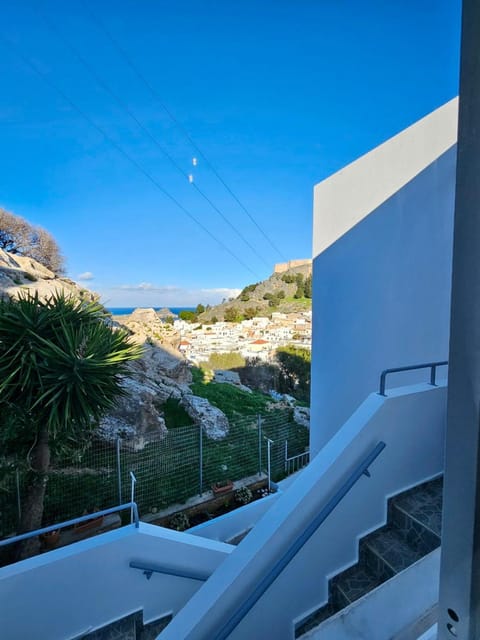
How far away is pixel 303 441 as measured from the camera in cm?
812

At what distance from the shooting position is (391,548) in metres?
2.33

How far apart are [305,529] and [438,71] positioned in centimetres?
585

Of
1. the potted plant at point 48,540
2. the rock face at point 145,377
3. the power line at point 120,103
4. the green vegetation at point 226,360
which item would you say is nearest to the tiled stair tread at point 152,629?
the potted plant at point 48,540

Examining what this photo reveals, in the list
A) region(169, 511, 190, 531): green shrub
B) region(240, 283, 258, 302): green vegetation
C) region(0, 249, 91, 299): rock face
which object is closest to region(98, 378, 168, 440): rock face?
region(169, 511, 190, 531): green shrub

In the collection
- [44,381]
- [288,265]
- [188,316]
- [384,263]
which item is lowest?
[44,381]

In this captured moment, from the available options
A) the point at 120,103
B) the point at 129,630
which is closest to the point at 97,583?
the point at 129,630

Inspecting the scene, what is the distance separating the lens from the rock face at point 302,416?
9.36 m

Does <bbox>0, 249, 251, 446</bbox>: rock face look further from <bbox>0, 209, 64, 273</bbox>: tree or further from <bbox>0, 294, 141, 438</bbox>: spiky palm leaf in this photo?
<bbox>0, 209, 64, 273</bbox>: tree

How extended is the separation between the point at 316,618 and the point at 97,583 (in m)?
2.29

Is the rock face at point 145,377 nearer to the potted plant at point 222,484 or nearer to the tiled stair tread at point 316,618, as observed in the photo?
the potted plant at point 222,484

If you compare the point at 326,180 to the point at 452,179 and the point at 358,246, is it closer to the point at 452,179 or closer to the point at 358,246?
the point at 358,246

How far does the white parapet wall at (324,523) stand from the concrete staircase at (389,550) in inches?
3.0

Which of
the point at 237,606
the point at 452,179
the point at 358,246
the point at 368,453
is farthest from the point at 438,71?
the point at 237,606

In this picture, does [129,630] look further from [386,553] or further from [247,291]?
[247,291]
